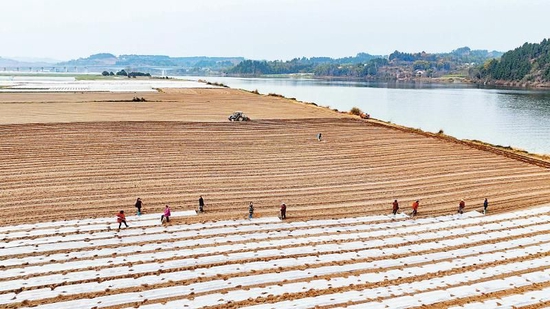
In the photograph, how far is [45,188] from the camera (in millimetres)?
23625

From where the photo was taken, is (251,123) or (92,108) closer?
(251,123)

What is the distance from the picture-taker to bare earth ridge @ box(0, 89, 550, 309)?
45.4ft

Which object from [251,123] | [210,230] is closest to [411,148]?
[251,123]

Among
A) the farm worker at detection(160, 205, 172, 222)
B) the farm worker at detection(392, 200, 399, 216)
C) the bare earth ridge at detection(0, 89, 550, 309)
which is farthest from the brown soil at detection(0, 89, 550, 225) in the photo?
the farm worker at detection(160, 205, 172, 222)

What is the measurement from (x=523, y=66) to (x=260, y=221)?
189 meters

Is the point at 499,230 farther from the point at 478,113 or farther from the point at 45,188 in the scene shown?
the point at 478,113

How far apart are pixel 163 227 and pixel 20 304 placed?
21.9 feet

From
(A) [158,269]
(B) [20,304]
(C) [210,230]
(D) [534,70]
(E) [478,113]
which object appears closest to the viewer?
(B) [20,304]

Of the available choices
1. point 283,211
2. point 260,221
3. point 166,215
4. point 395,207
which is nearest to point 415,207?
point 395,207

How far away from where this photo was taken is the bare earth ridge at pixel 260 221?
A: 13.8 meters

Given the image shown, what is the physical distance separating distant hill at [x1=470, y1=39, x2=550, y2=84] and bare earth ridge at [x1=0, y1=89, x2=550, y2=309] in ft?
521

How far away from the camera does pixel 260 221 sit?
1986 cm

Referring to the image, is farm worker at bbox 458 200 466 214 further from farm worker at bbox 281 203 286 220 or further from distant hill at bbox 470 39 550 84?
distant hill at bbox 470 39 550 84

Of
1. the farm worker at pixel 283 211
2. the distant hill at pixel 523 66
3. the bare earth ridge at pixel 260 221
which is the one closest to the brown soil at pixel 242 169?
the bare earth ridge at pixel 260 221
